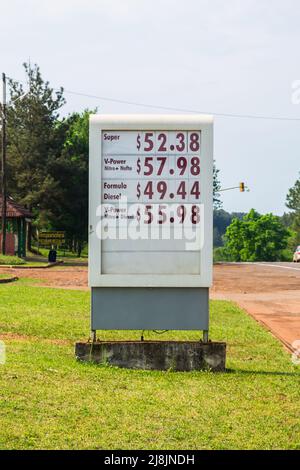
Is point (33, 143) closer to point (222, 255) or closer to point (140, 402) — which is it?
point (140, 402)

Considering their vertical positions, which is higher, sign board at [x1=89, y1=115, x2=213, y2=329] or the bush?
sign board at [x1=89, y1=115, x2=213, y2=329]

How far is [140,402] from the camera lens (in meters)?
6.80

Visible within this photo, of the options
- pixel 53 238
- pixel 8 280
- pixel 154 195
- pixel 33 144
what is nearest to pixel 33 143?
pixel 33 144

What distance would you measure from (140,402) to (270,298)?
13915mm

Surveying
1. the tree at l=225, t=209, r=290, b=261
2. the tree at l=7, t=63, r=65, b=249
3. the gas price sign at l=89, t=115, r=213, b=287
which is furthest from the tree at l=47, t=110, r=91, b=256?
the tree at l=225, t=209, r=290, b=261

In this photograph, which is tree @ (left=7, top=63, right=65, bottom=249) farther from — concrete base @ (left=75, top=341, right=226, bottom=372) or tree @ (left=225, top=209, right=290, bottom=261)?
tree @ (left=225, top=209, right=290, bottom=261)

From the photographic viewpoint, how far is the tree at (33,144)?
172 ft

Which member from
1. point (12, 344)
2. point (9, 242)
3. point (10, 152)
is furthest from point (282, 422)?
point (10, 152)

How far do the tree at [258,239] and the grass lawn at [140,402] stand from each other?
113 meters

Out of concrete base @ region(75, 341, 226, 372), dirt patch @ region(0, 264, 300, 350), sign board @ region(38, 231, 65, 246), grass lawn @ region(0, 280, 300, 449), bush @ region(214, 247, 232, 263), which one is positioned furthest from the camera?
bush @ region(214, 247, 232, 263)

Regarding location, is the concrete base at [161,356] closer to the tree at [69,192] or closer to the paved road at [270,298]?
the paved road at [270,298]

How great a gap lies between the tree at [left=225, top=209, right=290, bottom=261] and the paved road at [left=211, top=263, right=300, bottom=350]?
307 ft

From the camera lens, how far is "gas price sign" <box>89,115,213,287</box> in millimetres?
8773

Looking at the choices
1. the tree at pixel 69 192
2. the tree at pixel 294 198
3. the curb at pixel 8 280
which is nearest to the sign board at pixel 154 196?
the curb at pixel 8 280
